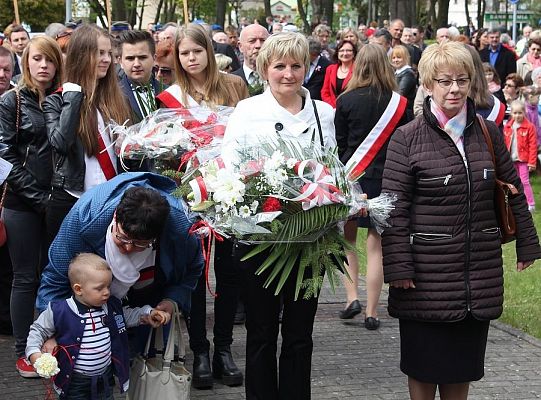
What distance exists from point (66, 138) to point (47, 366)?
5.68ft

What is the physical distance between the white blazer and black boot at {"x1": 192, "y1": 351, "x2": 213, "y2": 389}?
1614mm

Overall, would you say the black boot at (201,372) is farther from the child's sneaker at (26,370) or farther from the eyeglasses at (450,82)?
the eyeglasses at (450,82)

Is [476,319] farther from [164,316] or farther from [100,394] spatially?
[100,394]

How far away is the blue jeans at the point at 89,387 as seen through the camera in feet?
15.7

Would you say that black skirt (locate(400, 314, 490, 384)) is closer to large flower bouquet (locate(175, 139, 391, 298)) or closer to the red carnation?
large flower bouquet (locate(175, 139, 391, 298))

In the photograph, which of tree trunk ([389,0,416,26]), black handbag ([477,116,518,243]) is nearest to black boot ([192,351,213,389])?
black handbag ([477,116,518,243])

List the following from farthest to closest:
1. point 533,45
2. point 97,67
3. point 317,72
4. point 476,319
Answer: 1. point 533,45
2. point 317,72
3. point 97,67
4. point 476,319

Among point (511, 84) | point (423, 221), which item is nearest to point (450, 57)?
point (423, 221)

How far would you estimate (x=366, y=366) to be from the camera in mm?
6699

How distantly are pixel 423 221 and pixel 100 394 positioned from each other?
1.75m

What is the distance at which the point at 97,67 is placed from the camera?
5992 mm

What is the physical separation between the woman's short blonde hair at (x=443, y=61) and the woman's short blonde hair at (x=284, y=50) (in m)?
0.60

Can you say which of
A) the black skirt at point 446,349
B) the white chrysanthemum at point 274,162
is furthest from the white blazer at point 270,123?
the black skirt at point 446,349

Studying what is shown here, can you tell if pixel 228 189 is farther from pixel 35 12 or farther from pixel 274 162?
pixel 35 12
